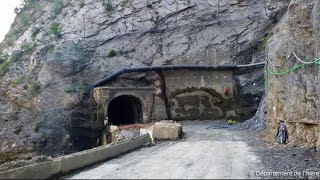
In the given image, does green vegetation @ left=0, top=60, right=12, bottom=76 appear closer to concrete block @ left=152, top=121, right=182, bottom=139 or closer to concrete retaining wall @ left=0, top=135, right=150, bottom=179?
concrete block @ left=152, top=121, right=182, bottom=139

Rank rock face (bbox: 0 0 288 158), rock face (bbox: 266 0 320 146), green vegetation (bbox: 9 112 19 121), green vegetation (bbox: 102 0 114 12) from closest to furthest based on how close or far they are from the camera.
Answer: rock face (bbox: 266 0 320 146)
rock face (bbox: 0 0 288 158)
green vegetation (bbox: 9 112 19 121)
green vegetation (bbox: 102 0 114 12)

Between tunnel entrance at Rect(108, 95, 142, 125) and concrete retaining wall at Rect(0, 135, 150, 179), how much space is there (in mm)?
16831

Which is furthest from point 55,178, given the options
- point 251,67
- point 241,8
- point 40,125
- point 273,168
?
point 241,8

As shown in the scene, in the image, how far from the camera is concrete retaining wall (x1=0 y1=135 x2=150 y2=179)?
18.9ft

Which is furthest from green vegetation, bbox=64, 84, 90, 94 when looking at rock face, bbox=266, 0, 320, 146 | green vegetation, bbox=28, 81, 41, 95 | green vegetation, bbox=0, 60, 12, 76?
rock face, bbox=266, 0, 320, 146

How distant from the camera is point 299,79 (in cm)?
1091

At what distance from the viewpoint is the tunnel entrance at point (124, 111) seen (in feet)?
92.2

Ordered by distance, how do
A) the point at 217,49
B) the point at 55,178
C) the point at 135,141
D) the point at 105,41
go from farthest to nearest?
1. the point at 105,41
2. the point at 217,49
3. the point at 135,141
4. the point at 55,178

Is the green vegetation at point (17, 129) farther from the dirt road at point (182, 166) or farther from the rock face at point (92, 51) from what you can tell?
the dirt road at point (182, 166)

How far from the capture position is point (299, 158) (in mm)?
8633

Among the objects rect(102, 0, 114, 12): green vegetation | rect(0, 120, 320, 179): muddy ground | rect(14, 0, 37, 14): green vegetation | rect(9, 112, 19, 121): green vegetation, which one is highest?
rect(14, 0, 37, 14): green vegetation

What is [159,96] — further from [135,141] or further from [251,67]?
[135,141]

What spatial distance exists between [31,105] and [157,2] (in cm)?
1502

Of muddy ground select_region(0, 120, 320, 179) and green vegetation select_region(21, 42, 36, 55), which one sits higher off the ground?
green vegetation select_region(21, 42, 36, 55)
